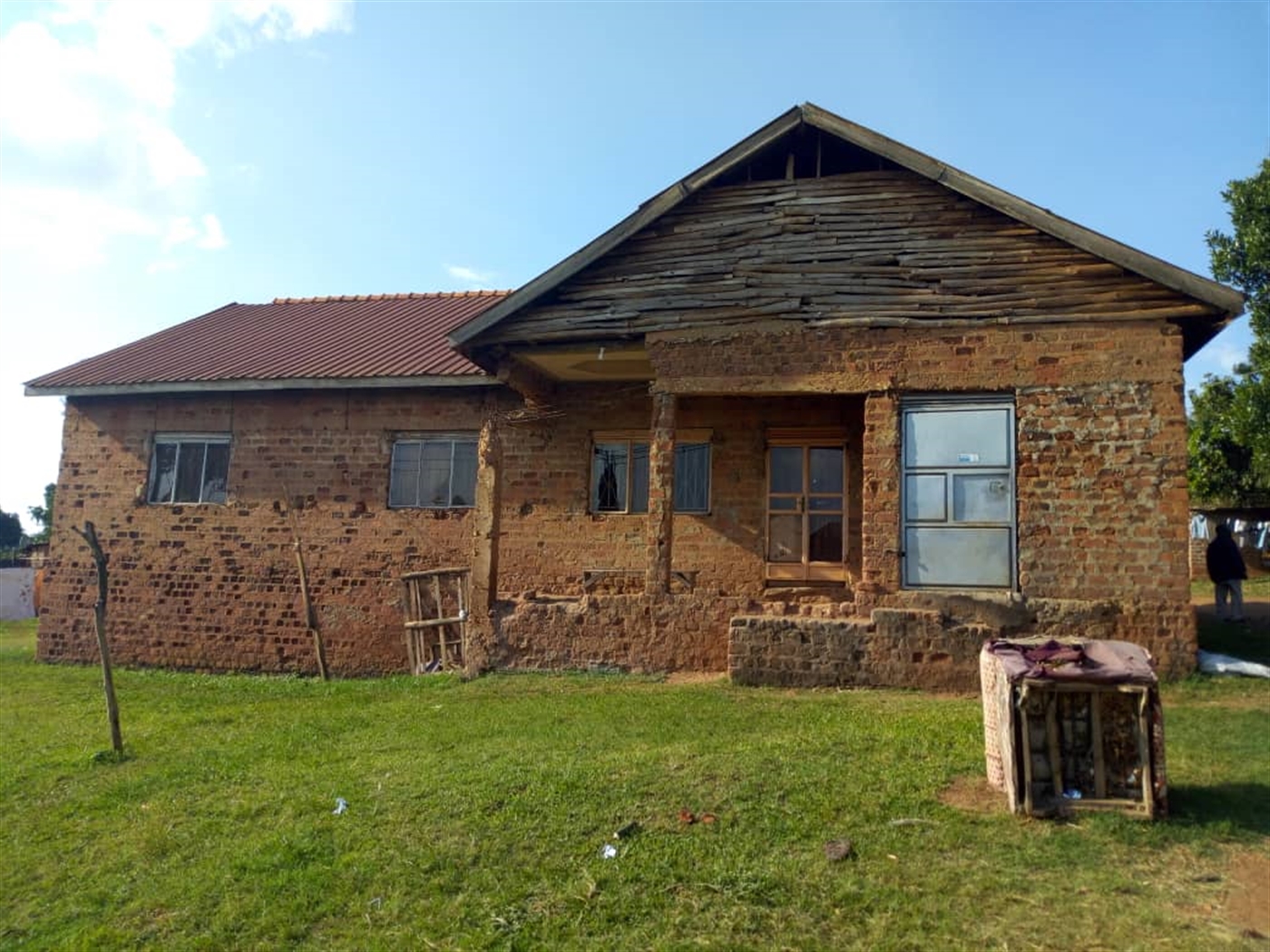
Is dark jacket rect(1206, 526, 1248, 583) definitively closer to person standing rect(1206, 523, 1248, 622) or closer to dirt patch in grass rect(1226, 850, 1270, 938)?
person standing rect(1206, 523, 1248, 622)

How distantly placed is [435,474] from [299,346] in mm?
3687

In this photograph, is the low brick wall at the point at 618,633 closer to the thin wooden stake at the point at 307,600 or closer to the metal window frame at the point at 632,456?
the metal window frame at the point at 632,456

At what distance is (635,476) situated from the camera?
1282 centimetres

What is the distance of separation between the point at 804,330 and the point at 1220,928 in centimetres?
708

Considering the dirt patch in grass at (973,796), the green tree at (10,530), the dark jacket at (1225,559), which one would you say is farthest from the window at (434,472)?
the green tree at (10,530)

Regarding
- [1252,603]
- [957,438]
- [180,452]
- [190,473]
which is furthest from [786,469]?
[1252,603]

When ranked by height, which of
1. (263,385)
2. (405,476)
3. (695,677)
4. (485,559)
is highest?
(263,385)

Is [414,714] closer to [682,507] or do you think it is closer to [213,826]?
[213,826]

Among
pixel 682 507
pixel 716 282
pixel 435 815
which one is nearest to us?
pixel 435 815

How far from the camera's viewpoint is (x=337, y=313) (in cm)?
1727

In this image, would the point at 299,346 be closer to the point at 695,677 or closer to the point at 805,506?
the point at 805,506

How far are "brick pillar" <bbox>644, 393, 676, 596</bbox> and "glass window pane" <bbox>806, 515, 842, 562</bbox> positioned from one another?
2.57m

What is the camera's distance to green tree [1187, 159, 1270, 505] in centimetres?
1708

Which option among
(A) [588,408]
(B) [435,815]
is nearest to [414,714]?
(B) [435,815]
